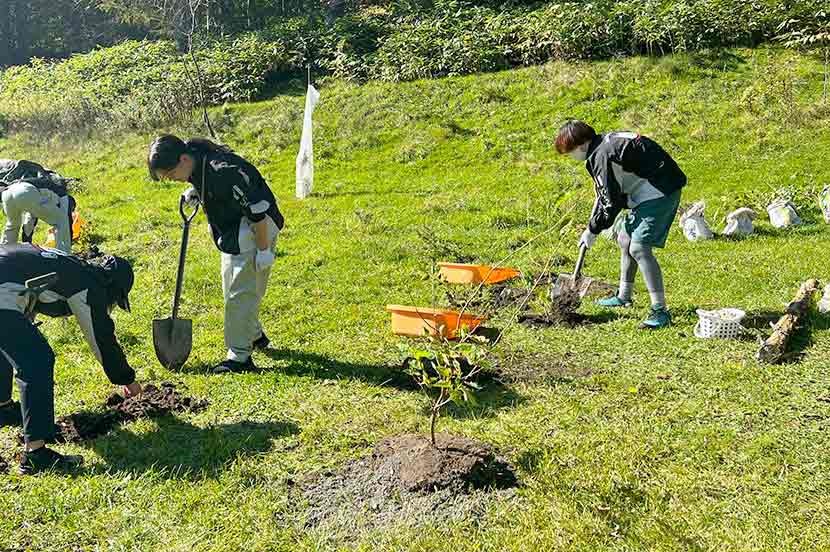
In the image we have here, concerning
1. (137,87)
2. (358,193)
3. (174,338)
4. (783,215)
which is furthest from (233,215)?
(137,87)

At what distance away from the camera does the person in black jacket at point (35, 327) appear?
3922mm

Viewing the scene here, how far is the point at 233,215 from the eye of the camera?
5.08 meters

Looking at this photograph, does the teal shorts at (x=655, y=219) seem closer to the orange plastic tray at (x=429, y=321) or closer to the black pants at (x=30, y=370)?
the orange plastic tray at (x=429, y=321)

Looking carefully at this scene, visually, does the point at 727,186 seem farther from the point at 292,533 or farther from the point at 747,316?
the point at 292,533

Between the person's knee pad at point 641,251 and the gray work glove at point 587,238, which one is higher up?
the gray work glove at point 587,238

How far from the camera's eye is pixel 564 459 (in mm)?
3865

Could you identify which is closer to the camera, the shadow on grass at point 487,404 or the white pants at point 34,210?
the shadow on grass at point 487,404

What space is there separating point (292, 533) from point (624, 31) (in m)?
14.3

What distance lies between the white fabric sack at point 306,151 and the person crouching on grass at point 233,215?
3799 millimetres

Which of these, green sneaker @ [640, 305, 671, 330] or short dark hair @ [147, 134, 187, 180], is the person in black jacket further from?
green sneaker @ [640, 305, 671, 330]

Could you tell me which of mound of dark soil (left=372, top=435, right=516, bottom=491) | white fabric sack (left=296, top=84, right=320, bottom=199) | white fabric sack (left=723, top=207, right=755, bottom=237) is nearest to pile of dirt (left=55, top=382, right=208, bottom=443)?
mound of dark soil (left=372, top=435, right=516, bottom=491)

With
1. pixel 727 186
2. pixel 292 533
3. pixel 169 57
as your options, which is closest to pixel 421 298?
pixel 292 533

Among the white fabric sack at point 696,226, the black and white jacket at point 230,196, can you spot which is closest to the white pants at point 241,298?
the black and white jacket at point 230,196

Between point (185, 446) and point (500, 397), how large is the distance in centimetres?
183
